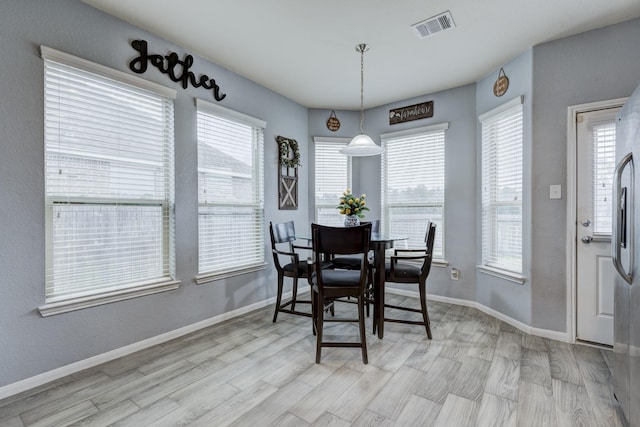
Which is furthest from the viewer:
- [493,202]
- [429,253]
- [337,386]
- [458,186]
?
[458,186]

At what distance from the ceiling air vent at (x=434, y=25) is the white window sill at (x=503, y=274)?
2.35 metres

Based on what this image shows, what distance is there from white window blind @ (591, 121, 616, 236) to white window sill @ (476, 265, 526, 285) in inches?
28.2

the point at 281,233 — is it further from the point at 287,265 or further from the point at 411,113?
the point at 411,113

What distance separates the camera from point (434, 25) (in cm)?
246

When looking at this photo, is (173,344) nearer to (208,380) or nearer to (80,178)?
(208,380)

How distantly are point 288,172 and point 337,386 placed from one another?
2723 mm

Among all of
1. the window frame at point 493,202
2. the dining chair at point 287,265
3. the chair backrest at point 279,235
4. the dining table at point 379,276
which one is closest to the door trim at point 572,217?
the window frame at point 493,202

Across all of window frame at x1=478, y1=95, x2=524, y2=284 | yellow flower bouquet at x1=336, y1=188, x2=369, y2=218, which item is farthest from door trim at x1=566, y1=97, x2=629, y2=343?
Result: yellow flower bouquet at x1=336, y1=188, x2=369, y2=218

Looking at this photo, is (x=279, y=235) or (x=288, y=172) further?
(x=288, y=172)

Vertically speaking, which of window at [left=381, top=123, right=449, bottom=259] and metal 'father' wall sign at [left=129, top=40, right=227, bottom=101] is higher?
metal 'father' wall sign at [left=129, top=40, right=227, bottom=101]

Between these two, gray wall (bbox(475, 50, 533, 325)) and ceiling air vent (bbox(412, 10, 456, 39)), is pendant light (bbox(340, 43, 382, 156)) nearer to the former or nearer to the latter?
ceiling air vent (bbox(412, 10, 456, 39))

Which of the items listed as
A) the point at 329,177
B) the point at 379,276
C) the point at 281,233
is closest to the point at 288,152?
the point at 329,177

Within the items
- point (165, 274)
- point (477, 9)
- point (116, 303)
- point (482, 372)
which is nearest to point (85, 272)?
point (116, 303)

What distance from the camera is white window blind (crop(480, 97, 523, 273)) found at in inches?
119
